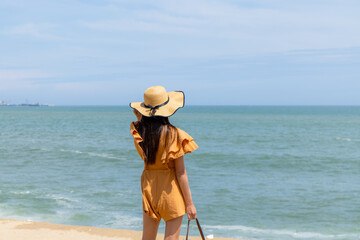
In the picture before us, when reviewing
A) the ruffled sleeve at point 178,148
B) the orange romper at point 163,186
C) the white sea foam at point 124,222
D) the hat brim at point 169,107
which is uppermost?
the hat brim at point 169,107

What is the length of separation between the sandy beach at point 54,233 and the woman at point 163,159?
368 cm

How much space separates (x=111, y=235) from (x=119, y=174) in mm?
8369

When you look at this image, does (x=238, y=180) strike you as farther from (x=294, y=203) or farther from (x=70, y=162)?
(x=70, y=162)

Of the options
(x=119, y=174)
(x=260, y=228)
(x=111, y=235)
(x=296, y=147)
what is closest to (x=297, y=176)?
(x=119, y=174)

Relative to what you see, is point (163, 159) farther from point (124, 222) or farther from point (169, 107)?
point (124, 222)

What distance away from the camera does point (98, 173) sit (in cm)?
1561

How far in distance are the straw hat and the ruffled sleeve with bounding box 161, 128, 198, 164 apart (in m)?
0.19

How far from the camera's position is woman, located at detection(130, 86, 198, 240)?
3354 mm

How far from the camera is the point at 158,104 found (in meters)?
3.43

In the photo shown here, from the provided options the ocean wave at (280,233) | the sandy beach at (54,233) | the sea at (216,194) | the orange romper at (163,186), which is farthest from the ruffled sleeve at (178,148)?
the ocean wave at (280,233)

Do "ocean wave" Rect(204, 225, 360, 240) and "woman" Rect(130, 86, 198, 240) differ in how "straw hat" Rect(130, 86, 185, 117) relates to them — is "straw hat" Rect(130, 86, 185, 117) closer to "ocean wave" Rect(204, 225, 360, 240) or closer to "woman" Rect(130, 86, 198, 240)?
"woman" Rect(130, 86, 198, 240)

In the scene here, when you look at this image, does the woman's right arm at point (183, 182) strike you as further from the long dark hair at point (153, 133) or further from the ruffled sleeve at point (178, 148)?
the long dark hair at point (153, 133)

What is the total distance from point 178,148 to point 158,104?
14.7 inches

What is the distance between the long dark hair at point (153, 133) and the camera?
336cm
